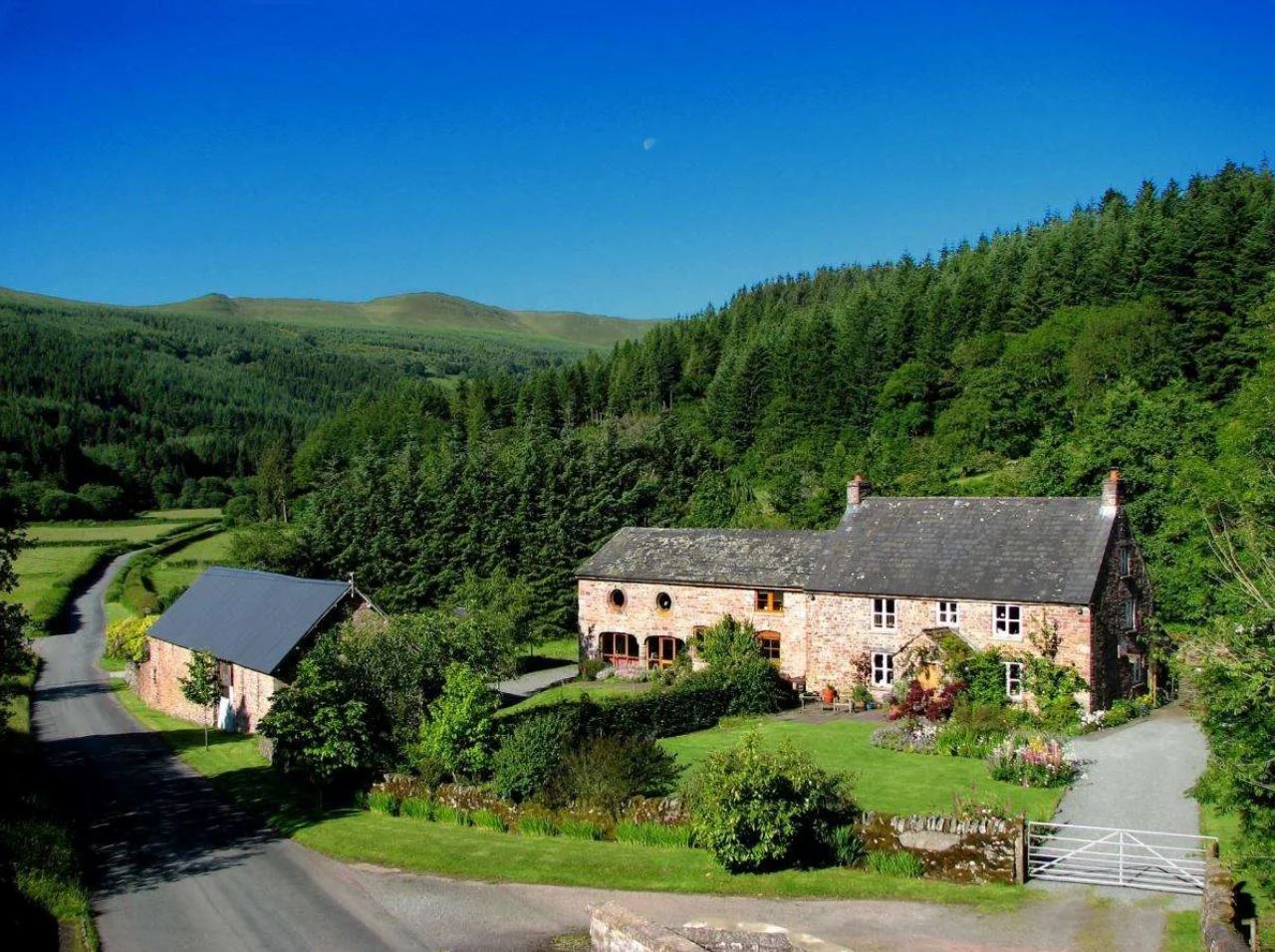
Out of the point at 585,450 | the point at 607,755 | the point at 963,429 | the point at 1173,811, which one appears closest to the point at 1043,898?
the point at 1173,811

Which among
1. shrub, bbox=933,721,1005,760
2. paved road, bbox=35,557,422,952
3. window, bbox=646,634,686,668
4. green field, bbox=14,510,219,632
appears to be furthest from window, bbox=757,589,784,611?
green field, bbox=14,510,219,632

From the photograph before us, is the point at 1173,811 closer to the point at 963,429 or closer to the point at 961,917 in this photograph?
the point at 961,917

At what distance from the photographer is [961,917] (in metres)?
16.8

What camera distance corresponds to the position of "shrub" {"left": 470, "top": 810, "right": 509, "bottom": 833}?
23.0 meters

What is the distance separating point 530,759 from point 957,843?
10.1 metres

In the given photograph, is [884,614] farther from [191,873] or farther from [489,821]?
[191,873]

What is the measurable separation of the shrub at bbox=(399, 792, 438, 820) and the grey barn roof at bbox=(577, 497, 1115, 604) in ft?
57.2

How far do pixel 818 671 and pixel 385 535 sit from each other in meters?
31.1

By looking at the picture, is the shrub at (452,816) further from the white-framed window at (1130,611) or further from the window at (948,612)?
the white-framed window at (1130,611)

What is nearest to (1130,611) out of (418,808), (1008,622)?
(1008,622)

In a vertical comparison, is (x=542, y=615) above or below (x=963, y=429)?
below

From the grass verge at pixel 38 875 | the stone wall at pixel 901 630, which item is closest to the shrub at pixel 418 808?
the grass verge at pixel 38 875

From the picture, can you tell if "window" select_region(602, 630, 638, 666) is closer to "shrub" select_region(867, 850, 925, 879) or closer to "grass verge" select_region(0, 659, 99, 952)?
"grass verge" select_region(0, 659, 99, 952)

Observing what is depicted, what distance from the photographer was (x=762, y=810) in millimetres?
18844
